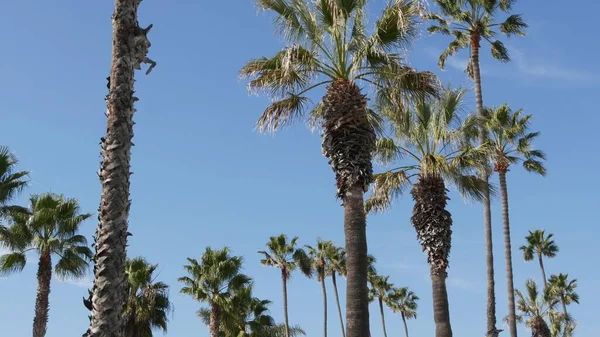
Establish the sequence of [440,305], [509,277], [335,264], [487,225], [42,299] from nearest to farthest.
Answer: [440,305], [42,299], [487,225], [509,277], [335,264]

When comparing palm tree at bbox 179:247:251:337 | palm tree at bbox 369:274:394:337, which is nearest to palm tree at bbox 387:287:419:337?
palm tree at bbox 369:274:394:337

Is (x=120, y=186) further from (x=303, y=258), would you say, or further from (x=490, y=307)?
(x=303, y=258)

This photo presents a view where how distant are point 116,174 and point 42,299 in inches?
793

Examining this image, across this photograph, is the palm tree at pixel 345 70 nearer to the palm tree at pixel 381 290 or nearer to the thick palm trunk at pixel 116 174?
the thick palm trunk at pixel 116 174

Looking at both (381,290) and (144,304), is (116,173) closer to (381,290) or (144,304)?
(144,304)

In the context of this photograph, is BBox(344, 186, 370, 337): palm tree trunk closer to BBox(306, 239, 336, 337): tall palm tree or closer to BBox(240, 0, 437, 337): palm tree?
BBox(240, 0, 437, 337): palm tree

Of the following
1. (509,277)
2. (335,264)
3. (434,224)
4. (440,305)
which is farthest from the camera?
(335,264)

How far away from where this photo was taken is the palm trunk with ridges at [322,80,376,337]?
53.3 ft

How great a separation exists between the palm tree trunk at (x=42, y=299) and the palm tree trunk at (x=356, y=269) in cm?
1535

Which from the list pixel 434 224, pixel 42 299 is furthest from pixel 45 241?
pixel 434 224

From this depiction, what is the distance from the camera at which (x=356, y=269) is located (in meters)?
16.0

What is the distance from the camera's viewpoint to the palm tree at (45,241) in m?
27.8

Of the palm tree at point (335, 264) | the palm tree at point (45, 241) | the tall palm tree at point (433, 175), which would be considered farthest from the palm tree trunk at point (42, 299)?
the palm tree at point (335, 264)

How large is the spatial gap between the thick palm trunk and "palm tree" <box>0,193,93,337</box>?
61.7 ft
